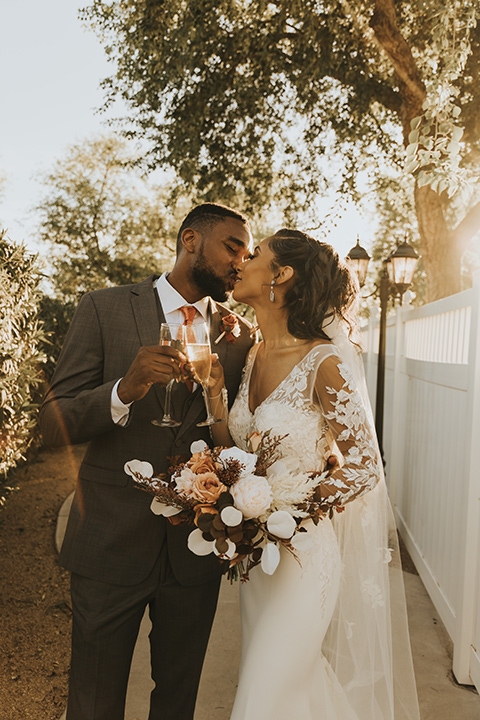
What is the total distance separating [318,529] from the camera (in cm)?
264

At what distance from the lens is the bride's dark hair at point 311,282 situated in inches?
115

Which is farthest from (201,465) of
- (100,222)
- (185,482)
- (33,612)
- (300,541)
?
(100,222)

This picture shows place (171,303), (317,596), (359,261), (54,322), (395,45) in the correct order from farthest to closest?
(54,322) → (395,45) → (359,261) → (171,303) → (317,596)

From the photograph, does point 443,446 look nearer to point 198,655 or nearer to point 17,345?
point 198,655

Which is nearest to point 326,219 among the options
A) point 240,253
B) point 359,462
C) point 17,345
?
point 17,345

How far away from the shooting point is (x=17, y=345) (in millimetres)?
5379

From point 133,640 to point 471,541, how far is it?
2.15 meters

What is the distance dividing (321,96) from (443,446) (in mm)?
8286

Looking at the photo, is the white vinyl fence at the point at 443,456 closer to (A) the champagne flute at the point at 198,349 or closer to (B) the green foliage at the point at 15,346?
(A) the champagne flute at the point at 198,349

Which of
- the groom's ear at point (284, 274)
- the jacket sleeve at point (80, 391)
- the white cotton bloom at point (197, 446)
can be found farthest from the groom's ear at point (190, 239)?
the white cotton bloom at point (197, 446)

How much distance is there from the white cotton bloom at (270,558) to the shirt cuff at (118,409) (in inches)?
30.1

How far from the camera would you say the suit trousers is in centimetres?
255

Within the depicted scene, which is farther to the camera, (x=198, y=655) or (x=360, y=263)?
(x=360, y=263)

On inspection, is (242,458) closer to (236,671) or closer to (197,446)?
(197,446)
